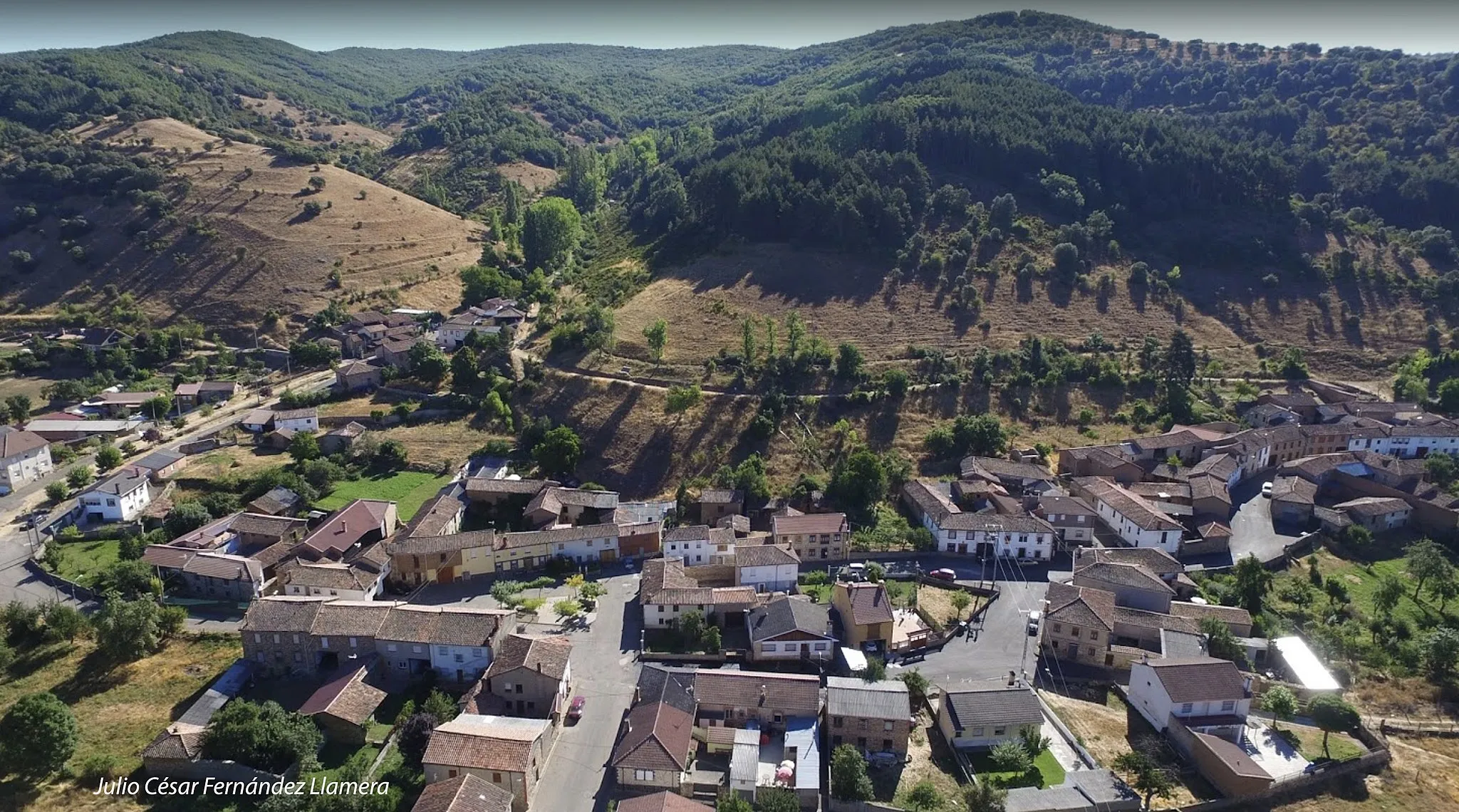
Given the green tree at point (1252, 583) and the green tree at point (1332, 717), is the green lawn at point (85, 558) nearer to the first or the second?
the green tree at point (1332, 717)

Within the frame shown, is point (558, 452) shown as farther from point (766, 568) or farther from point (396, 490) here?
point (766, 568)

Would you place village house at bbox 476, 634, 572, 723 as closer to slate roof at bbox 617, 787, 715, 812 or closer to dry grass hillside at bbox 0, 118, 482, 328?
slate roof at bbox 617, 787, 715, 812

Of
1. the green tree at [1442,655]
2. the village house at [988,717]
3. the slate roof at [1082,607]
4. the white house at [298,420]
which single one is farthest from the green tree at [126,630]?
the green tree at [1442,655]

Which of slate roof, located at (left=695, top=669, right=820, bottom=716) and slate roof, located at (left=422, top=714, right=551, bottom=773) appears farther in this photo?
slate roof, located at (left=695, top=669, right=820, bottom=716)

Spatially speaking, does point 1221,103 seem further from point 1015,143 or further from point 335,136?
point 335,136

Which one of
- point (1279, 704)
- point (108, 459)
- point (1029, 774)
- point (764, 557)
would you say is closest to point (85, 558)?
point (108, 459)

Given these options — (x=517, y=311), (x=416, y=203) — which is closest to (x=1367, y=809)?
(x=517, y=311)

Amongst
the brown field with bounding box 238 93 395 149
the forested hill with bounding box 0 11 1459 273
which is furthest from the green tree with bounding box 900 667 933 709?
the brown field with bounding box 238 93 395 149
